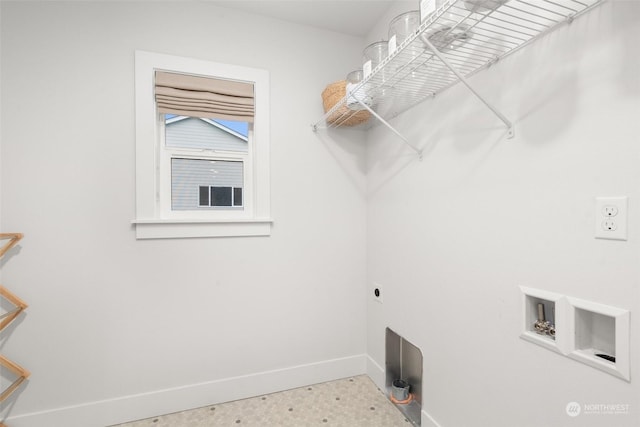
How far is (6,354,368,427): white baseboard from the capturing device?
1609 millimetres

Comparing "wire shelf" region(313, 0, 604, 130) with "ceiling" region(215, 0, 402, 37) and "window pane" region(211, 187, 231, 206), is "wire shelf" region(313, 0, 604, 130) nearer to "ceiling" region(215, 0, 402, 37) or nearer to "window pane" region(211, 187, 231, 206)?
"ceiling" region(215, 0, 402, 37)

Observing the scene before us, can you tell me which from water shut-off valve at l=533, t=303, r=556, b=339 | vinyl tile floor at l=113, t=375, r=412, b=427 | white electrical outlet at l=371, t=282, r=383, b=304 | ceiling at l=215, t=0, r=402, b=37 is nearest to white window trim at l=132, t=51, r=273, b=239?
ceiling at l=215, t=0, r=402, b=37

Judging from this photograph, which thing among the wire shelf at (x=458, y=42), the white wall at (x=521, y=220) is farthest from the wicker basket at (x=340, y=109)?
the white wall at (x=521, y=220)

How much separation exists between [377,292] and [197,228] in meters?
1.29

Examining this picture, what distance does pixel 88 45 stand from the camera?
5.36ft

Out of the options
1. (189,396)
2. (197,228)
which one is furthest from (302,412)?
(197,228)

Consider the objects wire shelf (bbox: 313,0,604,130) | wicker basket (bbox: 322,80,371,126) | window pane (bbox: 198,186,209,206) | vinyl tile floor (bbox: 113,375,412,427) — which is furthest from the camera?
window pane (bbox: 198,186,209,206)

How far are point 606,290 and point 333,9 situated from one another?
2.03 m

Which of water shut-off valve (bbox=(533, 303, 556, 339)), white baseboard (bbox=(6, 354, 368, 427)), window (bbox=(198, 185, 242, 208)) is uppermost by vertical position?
window (bbox=(198, 185, 242, 208))

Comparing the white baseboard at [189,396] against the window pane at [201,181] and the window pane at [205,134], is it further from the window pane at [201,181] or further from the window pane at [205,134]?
the window pane at [205,134]

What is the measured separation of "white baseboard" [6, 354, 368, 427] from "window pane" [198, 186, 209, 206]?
3.78 ft

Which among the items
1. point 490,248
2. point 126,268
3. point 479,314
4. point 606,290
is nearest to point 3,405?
point 126,268

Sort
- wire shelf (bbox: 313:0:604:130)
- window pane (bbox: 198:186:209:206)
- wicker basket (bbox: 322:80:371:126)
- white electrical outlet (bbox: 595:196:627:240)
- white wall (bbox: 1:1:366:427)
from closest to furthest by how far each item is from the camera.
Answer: white electrical outlet (bbox: 595:196:627:240), wire shelf (bbox: 313:0:604:130), white wall (bbox: 1:1:366:427), wicker basket (bbox: 322:80:371:126), window pane (bbox: 198:186:209:206)

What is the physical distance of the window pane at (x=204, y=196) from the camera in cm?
192
